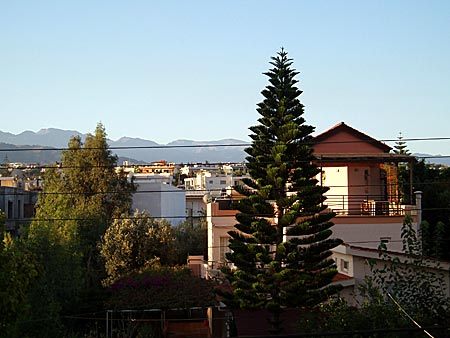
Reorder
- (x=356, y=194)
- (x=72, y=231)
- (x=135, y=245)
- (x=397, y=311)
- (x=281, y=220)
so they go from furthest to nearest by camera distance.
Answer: (x=135, y=245) < (x=72, y=231) < (x=356, y=194) < (x=281, y=220) < (x=397, y=311)

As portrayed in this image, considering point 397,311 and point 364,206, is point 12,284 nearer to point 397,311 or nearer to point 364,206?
point 397,311

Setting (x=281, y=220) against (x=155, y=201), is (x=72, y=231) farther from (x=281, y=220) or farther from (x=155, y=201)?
(x=155, y=201)

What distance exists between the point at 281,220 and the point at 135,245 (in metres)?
9.74

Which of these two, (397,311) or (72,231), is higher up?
(72,231)

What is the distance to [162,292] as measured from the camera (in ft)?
61.0

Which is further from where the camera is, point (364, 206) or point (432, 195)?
point (432, 195)

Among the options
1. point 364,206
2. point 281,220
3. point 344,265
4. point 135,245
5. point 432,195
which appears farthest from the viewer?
point 135,245

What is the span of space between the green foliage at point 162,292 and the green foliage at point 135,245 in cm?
377

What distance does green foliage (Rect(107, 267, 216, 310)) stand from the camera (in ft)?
60.3

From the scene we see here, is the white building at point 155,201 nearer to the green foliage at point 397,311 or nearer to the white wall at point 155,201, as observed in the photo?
the white wall at point 155,201

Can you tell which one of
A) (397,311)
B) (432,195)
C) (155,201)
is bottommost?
(397,311)

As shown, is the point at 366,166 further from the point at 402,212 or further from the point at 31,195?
the point at 31,195

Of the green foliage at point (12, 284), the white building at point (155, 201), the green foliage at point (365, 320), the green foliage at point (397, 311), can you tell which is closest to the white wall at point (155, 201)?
the white building at point (155, 201)

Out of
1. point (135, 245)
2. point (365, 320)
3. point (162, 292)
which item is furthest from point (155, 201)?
point (365, 320)
